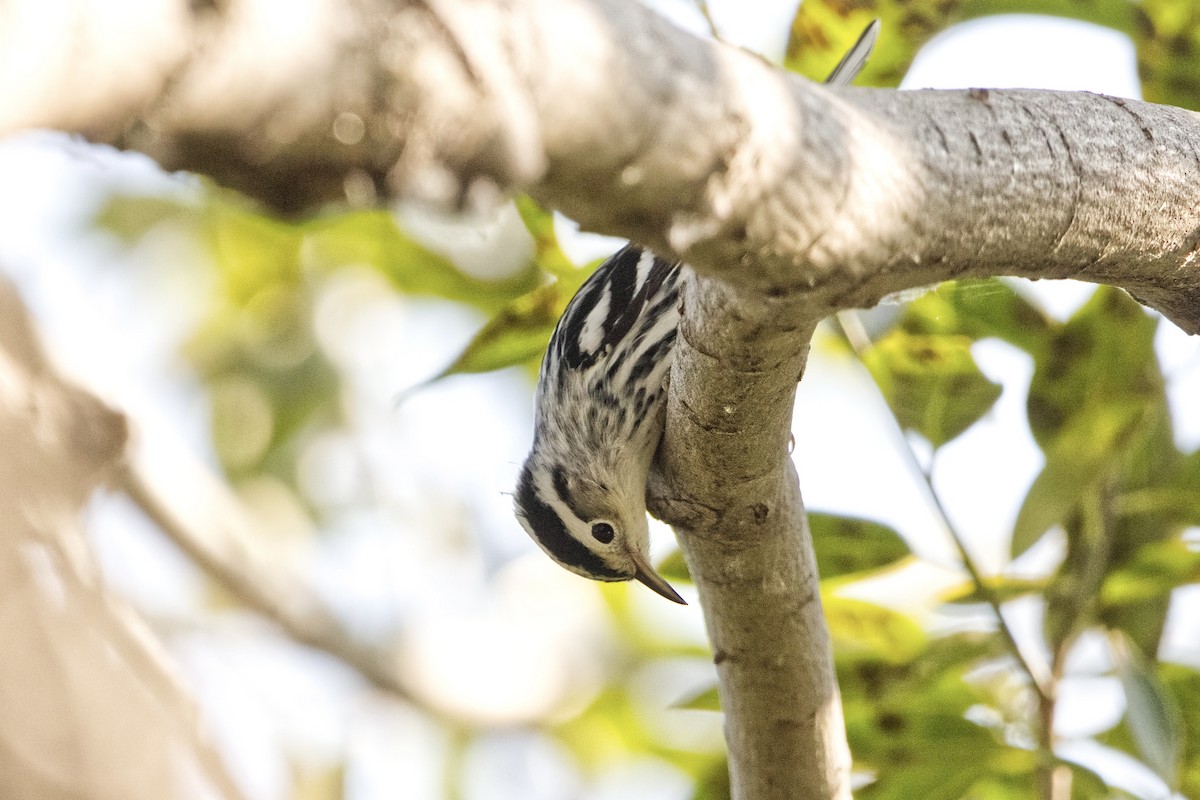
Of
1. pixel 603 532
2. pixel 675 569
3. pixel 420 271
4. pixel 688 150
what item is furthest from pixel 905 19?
pixel 688 150

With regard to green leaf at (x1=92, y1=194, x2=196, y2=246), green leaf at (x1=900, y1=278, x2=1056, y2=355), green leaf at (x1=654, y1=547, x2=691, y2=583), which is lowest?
green leaf at (x1=654, y1=547, x2=691, y2=583)

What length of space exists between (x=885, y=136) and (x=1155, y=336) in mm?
1700

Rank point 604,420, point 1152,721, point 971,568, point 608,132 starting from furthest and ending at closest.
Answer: point 604,420 < point 971,568 < point 1152,721 < point 608,132

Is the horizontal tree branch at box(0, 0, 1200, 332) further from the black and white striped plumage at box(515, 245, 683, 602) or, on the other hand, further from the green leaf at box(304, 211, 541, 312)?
the green leaf at box(304, 211, 541, 312)

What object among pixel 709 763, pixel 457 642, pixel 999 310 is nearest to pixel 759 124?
pixel 999 310

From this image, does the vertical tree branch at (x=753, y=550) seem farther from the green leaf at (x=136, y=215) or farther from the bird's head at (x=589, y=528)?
the green leaf at (x=136, y=215)

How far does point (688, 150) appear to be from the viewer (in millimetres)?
924

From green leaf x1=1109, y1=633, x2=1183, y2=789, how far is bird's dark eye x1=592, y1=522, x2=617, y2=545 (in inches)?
50.4

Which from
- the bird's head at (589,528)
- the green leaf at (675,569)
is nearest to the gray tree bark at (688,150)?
the green leaf at (675,569)

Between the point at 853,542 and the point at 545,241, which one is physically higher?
the point at 545,241

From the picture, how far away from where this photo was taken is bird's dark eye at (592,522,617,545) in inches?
123

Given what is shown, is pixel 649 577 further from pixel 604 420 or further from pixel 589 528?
pixel 604 420

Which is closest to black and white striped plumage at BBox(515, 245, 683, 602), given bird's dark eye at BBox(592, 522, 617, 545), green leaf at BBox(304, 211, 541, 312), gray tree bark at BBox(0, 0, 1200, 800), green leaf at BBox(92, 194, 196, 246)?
bird's dark eye at BBox(592, 522, 617, 545)

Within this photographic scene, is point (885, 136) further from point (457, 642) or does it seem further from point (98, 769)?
point (457, 642)
